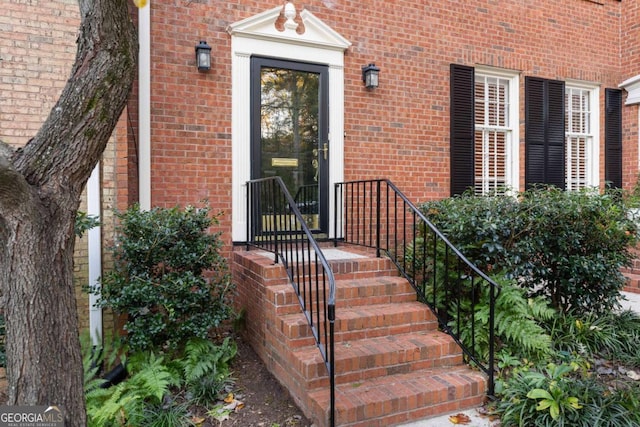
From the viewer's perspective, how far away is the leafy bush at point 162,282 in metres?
3.61

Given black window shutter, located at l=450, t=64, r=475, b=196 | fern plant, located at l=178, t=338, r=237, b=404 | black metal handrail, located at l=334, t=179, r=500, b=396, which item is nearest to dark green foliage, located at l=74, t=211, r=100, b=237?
fern plant, located at l=178, t=338, r=237, b=404

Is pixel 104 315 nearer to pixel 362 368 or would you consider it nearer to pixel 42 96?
pixel 42 96

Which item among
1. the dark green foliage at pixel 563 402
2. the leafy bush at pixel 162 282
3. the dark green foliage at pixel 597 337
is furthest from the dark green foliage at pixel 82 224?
the dark green foliage at pixel 597 337

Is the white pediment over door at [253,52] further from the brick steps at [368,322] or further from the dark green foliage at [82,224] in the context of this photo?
the brick steps at [368,322]

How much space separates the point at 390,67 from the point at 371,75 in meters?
0.42

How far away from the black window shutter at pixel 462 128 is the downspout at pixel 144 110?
378 cm

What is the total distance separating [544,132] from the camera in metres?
6.64

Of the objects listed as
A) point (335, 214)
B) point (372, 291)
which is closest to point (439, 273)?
point (372, 291)

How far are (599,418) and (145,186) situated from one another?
4.15 m

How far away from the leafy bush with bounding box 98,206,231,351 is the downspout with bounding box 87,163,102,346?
30 cm

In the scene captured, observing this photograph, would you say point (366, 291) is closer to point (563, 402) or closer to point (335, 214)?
point (335, 214)

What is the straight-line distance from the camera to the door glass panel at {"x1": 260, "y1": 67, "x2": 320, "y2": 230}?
5.08 m

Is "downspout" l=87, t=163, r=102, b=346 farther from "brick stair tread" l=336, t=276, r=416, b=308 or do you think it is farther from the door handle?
the door handle

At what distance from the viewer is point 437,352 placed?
11.6ft
